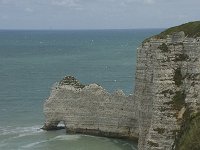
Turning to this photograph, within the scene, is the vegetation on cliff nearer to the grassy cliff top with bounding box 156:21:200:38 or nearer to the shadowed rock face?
the grassy cliff top with bounding box 156:21:200:38

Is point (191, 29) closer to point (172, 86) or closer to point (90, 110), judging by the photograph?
point (172, 86)

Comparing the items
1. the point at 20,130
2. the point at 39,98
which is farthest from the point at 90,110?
the point at 39,98

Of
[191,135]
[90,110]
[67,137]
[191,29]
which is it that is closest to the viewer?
[191,135]

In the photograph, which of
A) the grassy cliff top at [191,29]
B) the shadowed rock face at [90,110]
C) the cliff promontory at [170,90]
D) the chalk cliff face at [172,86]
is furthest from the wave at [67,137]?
the grassy cliff top at [191,29]

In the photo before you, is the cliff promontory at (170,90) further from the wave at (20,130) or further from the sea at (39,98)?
the wave at (20,130)

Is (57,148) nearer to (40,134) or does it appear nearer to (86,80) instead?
(40,134)

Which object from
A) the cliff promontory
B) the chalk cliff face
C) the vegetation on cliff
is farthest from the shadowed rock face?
the vegetation on cliff
